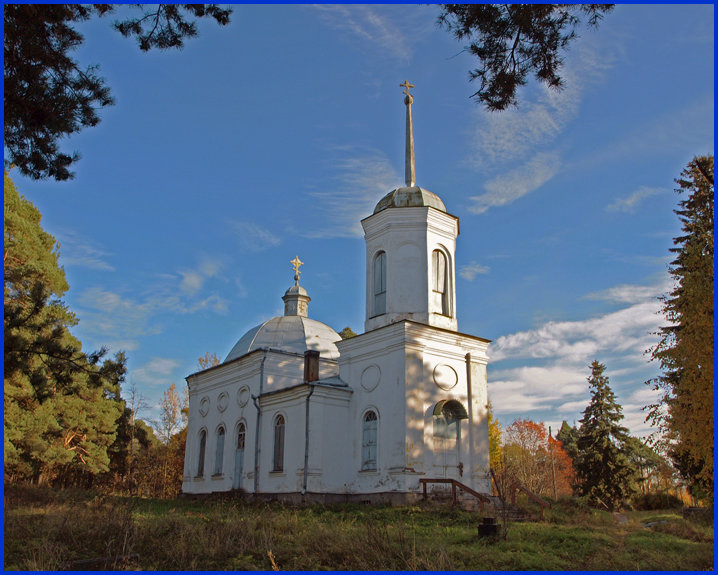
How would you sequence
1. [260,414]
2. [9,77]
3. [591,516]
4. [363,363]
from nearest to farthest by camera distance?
[9,77], [591,516], [363,363], [260,414]

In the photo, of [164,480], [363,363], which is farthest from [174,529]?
[164,480]

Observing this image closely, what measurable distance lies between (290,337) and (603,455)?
18837 millimetres

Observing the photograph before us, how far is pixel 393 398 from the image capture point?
18375 millimetres

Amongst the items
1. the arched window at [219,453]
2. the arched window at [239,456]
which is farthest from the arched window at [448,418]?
the arched window at [219,453]

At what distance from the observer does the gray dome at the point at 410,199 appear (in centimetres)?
2064

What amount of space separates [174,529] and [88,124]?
22.4ft

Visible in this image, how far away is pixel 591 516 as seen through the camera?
16656 mm

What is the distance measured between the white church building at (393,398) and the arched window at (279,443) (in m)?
0.05

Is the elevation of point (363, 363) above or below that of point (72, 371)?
above

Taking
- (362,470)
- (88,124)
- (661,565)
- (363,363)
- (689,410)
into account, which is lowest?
(661,565)

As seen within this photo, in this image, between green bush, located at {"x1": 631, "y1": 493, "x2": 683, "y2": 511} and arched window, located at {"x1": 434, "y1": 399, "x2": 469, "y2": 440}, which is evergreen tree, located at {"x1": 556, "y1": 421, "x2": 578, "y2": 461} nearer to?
green bush, located at {"x1": 631, "y1": 493, "x2": 683, "y2": 511}

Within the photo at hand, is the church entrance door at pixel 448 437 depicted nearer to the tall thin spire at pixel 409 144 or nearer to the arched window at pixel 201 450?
the tall thin spire at pixel 409 144

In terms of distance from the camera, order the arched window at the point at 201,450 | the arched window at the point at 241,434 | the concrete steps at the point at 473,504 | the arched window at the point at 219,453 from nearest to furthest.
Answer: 1. the concrete steps at the point at 473,504
2. the arched window at the point at 241,434
3. the arched window at the point at 219,453
4. the arched window at the point at 201,450

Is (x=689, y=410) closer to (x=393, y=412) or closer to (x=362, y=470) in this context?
(x=393, y=412)
